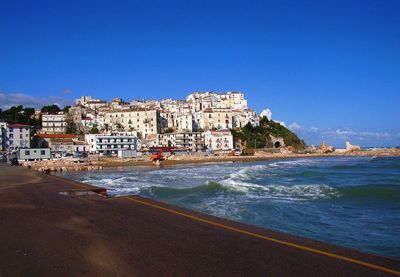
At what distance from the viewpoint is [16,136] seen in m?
102

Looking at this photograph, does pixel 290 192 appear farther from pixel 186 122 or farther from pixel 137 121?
pixel 186 122

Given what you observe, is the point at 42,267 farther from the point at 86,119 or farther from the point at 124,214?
the point at 86,119

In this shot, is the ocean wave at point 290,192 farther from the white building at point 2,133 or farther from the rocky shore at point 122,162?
the white building at point 2,133

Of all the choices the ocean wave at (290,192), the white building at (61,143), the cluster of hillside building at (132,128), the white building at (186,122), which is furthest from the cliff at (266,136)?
the ocean wave at (290,192)

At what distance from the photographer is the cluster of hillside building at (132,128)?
334 feet

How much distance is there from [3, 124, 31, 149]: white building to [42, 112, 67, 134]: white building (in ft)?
64.8

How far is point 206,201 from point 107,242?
421 inches

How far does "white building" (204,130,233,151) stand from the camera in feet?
392

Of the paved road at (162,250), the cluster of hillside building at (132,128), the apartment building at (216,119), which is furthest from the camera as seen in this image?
the apartment building at (216,119)

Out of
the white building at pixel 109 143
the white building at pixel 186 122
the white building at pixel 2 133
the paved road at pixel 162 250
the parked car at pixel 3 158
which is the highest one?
the white building at pixel 186 122

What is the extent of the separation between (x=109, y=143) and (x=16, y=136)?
2435 centimetres

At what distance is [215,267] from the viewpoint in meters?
5.60

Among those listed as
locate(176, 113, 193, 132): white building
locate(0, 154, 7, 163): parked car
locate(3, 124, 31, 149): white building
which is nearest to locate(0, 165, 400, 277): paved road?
locate(0, 154, 7, 163): parked car

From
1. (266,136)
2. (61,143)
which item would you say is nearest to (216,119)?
(266,136)
